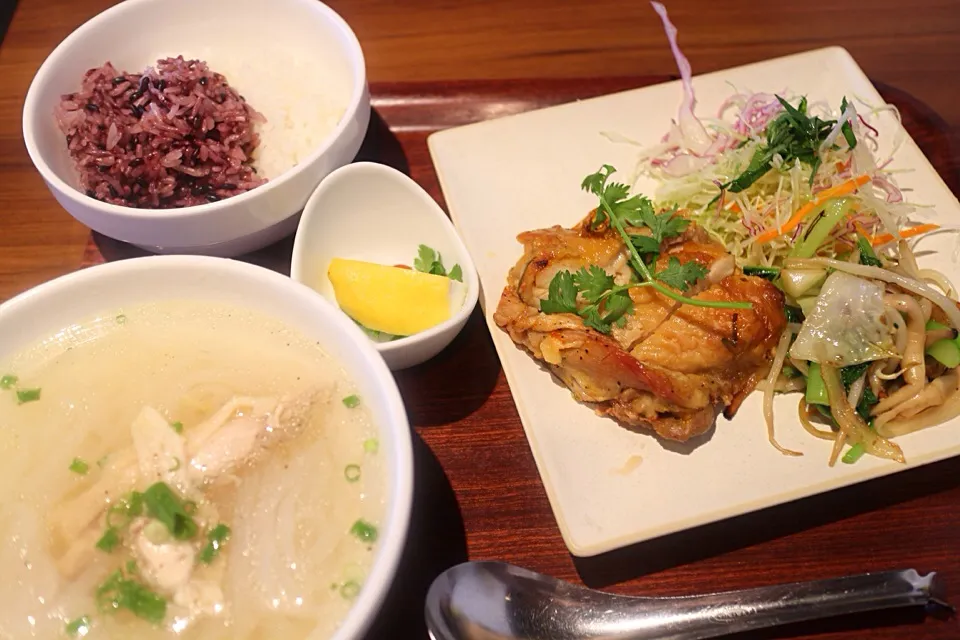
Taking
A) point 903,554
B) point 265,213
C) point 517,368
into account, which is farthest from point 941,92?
point 265,213

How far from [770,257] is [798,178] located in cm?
27

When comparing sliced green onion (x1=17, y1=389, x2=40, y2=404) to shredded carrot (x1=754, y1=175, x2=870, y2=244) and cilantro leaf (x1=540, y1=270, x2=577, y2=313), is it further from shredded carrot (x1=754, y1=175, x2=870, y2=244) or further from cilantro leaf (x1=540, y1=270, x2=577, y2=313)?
shredded carrot (x1=754, y1=175, x2=870, y2=244)

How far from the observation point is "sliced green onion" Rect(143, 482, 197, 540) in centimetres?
120

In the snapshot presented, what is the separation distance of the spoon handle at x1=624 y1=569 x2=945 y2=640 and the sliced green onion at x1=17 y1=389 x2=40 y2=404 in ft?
4.03

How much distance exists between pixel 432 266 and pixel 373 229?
0.24 metres

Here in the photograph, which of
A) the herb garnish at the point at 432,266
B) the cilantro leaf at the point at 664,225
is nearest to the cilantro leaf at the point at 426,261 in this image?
the herb garnish at the point at 432,266

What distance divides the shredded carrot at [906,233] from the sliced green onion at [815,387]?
486 millimetres

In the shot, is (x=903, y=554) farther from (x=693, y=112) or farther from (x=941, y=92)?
(x=941, y=92)

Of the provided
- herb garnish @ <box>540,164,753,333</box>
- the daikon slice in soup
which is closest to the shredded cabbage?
herb garnish @ <box>540,164,753,333</box>

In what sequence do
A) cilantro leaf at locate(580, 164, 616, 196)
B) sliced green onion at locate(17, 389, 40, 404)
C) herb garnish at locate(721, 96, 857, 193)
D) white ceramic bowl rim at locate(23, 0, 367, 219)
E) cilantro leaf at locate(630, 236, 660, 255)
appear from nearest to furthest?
sliced green onion at locate(17, 389, 40, 404), white ceramic bowl rim at locate(23, 0, 367, 219), cilantro leaf at locate(630, 236, 660, 255), cilantro leaf at locate(580, 164, 616, 196), herb garnish at locate(721, 96, 857, 193)

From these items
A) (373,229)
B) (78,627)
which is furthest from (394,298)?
(78,627)

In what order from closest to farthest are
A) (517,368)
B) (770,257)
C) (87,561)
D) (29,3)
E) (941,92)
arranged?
(87,561) < (517,368) < (770,257) < (941,92) < (29,3)

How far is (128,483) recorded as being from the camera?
1253 mm

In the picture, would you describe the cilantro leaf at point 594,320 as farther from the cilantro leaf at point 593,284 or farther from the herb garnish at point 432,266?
the herb garnish at point 432,266
